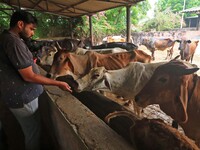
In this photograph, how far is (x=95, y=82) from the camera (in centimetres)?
252

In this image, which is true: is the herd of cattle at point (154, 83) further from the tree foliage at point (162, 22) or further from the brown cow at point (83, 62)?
the tree foliage at point (162, 22)

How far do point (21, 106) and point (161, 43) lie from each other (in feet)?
43.2

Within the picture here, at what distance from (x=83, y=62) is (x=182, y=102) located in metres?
2.08

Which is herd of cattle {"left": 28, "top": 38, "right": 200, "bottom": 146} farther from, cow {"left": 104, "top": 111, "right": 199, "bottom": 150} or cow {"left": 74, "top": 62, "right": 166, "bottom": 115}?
cow {"left": 104, "top": 111, "right": 199, "bottom": 150}

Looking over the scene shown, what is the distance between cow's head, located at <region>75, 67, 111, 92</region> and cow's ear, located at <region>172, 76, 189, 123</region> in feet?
2.72

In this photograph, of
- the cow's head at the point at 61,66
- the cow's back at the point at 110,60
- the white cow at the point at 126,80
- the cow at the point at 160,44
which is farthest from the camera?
the cow at the point at 160,44

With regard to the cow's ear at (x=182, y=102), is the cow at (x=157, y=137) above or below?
above

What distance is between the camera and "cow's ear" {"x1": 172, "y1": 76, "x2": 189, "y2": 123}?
6.73ft

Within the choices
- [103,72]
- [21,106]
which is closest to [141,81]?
[103,72]

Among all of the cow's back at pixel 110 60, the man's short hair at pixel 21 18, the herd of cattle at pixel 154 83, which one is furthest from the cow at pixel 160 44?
the man's short hair at pixel 21 18

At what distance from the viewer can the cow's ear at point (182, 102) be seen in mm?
2051

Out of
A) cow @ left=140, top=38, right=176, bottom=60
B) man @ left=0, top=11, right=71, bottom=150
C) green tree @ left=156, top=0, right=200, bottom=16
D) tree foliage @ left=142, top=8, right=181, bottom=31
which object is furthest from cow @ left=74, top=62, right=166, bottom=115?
green tree @ left=156, top=0, right=200, bottom=16

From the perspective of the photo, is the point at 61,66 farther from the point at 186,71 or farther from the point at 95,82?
the point at 186,71

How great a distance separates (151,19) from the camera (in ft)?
Answer: 74.0
